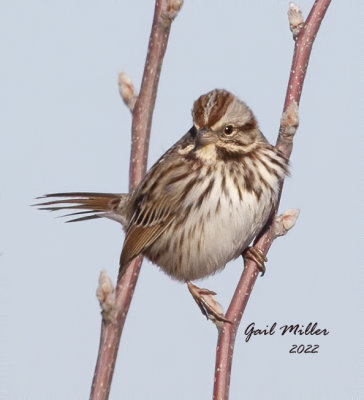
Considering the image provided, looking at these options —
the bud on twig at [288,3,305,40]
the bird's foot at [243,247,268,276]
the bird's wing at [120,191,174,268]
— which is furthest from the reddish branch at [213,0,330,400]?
the bird's wing at [120,191,174,268]

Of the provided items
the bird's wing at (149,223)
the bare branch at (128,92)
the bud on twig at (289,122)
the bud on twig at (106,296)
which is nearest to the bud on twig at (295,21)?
the bud on twig at (289,122)

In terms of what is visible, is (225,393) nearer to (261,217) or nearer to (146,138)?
(146,138)

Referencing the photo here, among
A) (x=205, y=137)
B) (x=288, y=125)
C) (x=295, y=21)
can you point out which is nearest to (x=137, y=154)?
(x=288, y=125)

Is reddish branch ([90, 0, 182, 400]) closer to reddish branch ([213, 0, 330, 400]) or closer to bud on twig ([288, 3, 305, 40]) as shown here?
reddish branch ([213, 0, 330, 400])

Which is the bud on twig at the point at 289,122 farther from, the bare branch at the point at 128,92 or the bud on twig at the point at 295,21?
the bare branch at the point at 128,92

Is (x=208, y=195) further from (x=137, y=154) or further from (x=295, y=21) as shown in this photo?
(x=295, y=21)

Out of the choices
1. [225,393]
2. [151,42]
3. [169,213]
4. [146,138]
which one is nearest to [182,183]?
[169,213]

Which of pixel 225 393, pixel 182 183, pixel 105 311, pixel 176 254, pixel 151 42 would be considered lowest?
pixel 225 393
